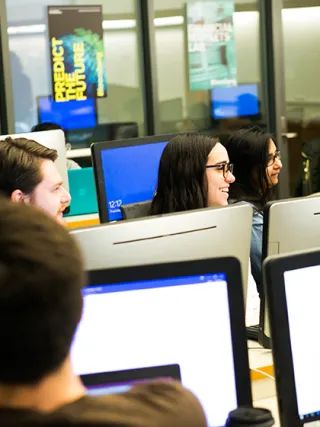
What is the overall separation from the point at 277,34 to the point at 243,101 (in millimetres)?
588

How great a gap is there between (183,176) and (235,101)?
3675mm

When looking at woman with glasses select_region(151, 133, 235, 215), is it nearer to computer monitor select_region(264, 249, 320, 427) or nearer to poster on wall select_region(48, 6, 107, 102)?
computer monitor select_region(264, 249, 320, 427)

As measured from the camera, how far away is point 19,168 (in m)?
2.83

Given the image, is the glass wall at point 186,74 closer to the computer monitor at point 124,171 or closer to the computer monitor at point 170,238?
the computer monitor at point 124,171

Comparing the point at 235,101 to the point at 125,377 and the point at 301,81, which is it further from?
the point at 125,377

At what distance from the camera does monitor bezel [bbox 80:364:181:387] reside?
1439 mm

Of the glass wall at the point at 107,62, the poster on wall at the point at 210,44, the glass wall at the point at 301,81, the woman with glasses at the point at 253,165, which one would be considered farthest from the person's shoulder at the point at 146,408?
the glass wall at the point at 301,81

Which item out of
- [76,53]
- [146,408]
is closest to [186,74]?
[76,53]

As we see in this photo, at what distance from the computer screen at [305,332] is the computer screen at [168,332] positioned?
0.38ft

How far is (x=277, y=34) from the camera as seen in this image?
6719mm

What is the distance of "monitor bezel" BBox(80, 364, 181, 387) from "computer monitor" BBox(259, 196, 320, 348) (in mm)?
646

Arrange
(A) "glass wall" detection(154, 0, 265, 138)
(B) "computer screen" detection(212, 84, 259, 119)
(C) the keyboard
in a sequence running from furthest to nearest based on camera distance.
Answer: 1. (B) "computer screen" detection(212, 84, 259, 119)
2. (A) "glass wall" detection(154, 0, 265, 138)
3. (C) the keyboard

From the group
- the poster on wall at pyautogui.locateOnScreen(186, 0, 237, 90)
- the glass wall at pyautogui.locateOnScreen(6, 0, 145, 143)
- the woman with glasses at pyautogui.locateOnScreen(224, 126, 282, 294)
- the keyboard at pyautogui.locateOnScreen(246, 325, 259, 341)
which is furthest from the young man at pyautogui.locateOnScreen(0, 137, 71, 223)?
the poster on wall at pyautogui.locateOnScreen(186, 0, 237, 90)

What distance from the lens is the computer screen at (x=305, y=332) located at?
1.49 meters
